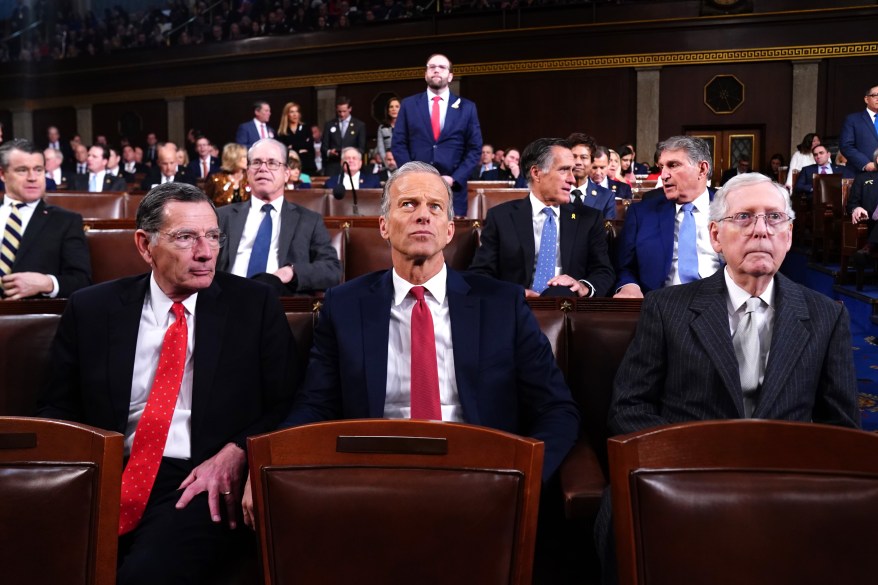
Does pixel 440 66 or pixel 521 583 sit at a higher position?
pixel 440 66

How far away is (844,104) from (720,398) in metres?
10.9

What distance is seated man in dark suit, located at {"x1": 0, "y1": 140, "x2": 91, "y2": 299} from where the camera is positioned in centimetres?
316

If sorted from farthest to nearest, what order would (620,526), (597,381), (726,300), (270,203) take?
1. (270,203)
2. (597,381)
3. (726,300)
4. (620,526)

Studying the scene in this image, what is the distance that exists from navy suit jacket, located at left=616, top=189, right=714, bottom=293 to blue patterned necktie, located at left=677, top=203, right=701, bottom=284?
0.04 m

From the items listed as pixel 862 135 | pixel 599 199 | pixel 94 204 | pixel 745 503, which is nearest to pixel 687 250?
pixel 599 199

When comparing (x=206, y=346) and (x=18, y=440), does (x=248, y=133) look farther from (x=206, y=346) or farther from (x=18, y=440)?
(x=18, y=440)

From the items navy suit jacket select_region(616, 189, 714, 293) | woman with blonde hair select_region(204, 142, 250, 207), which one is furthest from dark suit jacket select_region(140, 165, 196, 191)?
navy suit jacket select_region(616, 189, 714, 293)

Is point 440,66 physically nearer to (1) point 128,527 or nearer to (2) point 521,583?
(1) point 128,527

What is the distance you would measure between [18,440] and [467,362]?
0.93m

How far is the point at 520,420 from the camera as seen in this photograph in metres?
1.89

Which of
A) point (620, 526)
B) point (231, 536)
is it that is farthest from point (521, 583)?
point (231, 536)

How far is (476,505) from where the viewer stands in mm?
1061

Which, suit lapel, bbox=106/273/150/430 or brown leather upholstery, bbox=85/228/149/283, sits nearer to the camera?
suit lapel, bbox=106/273/150/430

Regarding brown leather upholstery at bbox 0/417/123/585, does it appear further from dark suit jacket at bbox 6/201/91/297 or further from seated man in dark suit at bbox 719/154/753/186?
seated man in dark suit at bbox 719/154/753/186
